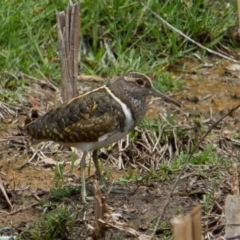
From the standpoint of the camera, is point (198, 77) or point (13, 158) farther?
point (198, 77)

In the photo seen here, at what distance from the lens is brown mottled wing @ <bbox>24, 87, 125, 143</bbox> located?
A: 23.8 ft

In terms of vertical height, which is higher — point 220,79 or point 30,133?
point 30,133

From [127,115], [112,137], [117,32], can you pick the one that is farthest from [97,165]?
[117,32]

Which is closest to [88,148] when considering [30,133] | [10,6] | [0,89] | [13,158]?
[30,133]

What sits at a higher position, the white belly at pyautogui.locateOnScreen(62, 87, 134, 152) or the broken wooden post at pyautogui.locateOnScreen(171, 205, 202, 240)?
the broken wooden post at pyautogui.locateOnScreen(171, 205, 202, 240)

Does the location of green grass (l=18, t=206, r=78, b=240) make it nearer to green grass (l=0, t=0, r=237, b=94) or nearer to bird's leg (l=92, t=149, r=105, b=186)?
bird's leg (l=92, t=149, r=105, b=186)

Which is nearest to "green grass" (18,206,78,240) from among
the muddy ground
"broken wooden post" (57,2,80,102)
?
the muddy ground

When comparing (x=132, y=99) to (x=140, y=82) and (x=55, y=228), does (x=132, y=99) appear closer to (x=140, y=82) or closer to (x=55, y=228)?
(x=140, y=82)

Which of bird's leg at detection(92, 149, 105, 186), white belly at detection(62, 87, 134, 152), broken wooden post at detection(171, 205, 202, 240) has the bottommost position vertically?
bird's leg at detection(92, 149, 105, 186)

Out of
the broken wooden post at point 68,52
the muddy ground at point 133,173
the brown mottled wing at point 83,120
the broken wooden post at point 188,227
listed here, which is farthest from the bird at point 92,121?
the broken wooden post at point 188,227

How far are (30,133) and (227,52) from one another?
291 centimetres

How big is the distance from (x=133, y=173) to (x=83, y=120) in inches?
32.9

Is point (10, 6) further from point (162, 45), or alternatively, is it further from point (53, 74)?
point (162, 45)

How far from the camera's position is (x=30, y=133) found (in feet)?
24.7
